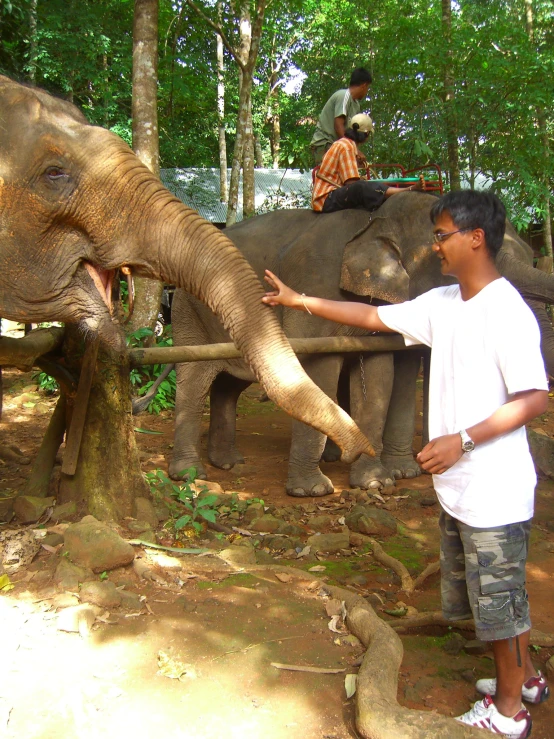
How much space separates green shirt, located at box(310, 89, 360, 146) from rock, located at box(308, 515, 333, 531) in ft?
13.5

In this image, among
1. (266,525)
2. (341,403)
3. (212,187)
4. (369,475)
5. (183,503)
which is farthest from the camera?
(212,187)

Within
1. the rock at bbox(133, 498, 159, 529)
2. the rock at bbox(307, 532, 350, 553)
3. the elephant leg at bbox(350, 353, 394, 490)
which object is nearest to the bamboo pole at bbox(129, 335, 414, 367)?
the elephant leg at bbox(350, 353, 394, 490)

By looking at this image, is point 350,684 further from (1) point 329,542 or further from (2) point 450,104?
(2) point 450,104

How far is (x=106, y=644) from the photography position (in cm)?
289

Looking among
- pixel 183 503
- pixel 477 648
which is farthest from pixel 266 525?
pixel 477 648

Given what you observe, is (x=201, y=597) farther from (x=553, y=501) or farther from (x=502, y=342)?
(x=553, y=501)

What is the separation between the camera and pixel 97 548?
345cm

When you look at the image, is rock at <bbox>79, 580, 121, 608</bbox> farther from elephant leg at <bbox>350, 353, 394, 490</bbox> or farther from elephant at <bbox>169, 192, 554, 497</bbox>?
elephant leg at <bbox>350, 353, 394, 490</bbox>

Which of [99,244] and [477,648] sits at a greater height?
[99,244]

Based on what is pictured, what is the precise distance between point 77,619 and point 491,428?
196 cm

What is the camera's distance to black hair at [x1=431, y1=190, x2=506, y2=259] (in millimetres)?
2564

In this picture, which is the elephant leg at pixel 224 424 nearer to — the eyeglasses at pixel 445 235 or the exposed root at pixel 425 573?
the exposed root at pixel 425 573

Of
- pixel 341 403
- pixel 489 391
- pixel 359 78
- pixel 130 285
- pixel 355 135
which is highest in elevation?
pixel 359 78

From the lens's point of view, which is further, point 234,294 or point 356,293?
point 356,293
